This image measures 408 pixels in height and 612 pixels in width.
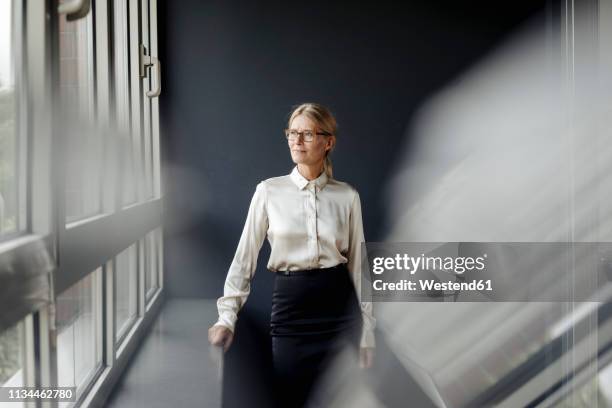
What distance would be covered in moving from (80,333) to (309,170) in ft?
2.48

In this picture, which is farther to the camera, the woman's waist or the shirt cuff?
the woman's waist

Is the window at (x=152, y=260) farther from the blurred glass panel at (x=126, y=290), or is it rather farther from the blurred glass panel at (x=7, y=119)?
the blurred glass panel at (x=7, y=119)

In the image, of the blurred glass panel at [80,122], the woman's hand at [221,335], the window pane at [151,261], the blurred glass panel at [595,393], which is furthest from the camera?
the window pane at [151,261]

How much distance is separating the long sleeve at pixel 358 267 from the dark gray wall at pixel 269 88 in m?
1.66

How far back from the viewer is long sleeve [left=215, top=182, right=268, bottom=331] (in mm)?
1244

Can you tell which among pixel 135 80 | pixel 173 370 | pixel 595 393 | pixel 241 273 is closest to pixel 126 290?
pixel 173 370

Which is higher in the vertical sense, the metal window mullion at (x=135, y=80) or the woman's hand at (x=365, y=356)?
the metal window mullion at (x=135, y=80)

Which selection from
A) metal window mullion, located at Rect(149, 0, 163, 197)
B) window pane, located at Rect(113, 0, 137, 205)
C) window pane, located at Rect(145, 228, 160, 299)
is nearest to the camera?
window pane, located at Rect(113, 0, 137, 205)

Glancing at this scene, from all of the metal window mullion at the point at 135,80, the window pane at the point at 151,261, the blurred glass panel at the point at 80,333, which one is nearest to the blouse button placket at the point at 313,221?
the blurred glass panel at the point at 80,333

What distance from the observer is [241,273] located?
4.19 ft

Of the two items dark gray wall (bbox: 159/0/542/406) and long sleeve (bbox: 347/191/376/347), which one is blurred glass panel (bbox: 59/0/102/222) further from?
dark gray wall (bbox: 159/0/542/406)

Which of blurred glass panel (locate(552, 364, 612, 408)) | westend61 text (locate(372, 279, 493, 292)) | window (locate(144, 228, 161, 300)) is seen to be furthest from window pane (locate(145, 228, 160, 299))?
blurred glass panel (locate(552, 364, 612, 408))

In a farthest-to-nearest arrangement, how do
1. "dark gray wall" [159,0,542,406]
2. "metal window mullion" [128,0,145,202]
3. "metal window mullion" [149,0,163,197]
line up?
"dark gray wall" [159,0,542,406] → "metal window mullion" [149,0,163,197] → "metal window mullion" [128,0,145,202]

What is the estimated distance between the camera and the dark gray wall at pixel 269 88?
9.77 ft
